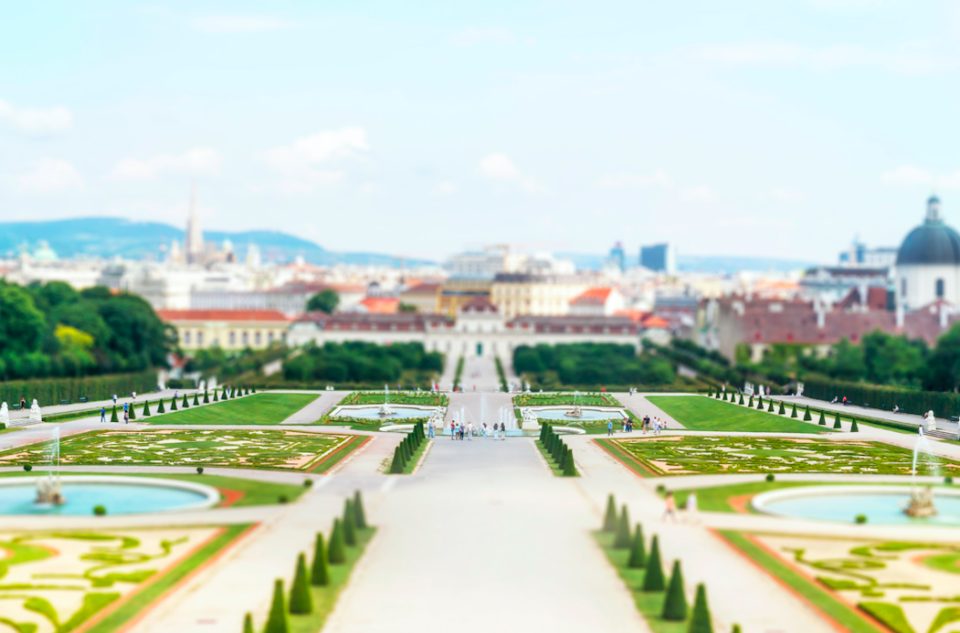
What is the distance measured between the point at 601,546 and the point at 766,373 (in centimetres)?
6914

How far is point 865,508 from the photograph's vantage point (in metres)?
32.3

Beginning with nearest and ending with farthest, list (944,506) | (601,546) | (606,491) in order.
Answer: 1. (601,546)
2. (944,506)
3. (606,491)

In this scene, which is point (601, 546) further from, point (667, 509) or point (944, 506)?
point (944, 506)

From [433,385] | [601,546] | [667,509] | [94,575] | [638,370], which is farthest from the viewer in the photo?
[638,370]

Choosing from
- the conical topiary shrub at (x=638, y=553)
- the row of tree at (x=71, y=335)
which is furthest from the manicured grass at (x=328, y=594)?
the row of tree at (x=71, y=335)

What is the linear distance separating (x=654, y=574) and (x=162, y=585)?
396 inches

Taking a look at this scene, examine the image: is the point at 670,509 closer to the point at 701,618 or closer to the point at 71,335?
the point at 701,618

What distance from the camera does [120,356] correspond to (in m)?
93.3

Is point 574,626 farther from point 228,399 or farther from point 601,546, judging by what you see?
point 228,399

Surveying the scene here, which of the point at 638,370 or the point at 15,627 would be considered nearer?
the point at 15,627

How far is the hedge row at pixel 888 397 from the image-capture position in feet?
192

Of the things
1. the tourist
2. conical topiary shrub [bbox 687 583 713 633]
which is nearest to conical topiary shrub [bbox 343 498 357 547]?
the tourist

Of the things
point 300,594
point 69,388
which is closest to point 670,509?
point 300,594

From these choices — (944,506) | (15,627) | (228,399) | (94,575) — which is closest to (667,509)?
(944,506)
